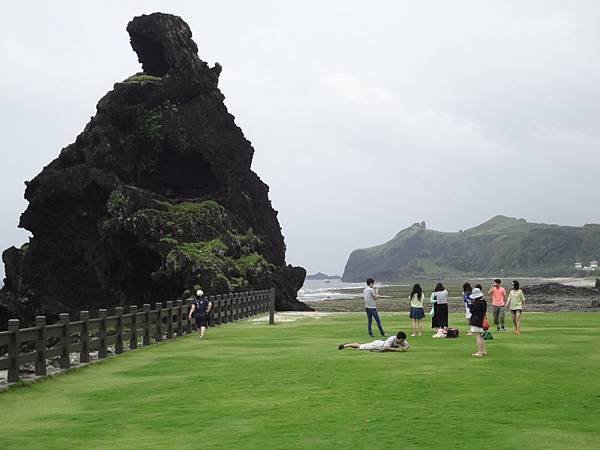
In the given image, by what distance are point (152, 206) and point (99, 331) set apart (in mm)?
34982

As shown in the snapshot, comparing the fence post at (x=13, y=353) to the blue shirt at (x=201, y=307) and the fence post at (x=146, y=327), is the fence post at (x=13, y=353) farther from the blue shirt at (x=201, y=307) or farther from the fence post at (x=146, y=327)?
the blue shirt at (x=201, y=307)

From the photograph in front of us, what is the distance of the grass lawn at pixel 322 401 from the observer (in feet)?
30.3

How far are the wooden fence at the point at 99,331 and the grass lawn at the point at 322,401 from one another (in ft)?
2.07

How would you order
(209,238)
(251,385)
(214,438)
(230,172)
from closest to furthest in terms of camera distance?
(214,438) → (251,385) → (209,238) → (230,172)

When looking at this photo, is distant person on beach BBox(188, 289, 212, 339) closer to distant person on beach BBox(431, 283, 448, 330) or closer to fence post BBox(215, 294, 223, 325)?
fence post BBox(215, 294, 223, 325)

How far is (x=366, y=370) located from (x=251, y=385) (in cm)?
295

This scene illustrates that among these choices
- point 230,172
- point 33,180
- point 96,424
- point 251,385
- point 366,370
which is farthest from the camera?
point 230,172

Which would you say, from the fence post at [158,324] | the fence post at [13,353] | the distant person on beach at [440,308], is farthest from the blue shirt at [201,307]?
the fence post at [13,353]

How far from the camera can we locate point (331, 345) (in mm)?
22500

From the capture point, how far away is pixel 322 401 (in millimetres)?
11891

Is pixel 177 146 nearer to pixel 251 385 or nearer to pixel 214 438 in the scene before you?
pixel 251 385

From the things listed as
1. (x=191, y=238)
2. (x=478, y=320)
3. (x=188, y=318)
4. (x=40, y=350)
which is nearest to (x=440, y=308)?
(x=478, y=320)

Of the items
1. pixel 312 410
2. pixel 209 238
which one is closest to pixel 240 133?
pixel 209 238

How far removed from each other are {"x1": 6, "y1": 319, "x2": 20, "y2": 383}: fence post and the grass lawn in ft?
1.46
